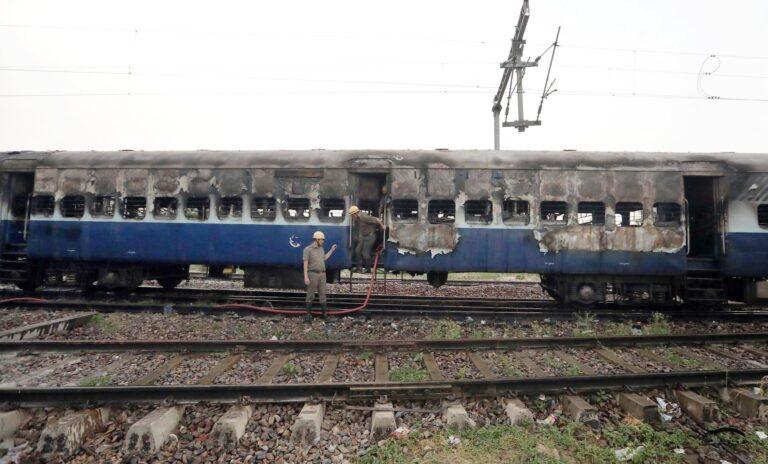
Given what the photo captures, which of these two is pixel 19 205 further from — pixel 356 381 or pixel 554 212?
pixel 554 212

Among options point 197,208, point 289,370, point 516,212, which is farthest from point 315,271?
point 516,212

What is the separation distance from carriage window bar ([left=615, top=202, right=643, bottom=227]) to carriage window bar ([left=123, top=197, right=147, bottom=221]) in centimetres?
1101

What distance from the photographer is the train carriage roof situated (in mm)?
8008

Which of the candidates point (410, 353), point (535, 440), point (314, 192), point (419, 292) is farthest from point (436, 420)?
point (419, 292)

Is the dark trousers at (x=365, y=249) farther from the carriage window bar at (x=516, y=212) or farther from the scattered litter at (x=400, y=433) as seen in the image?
the scattered litter at (x=400, y=433)

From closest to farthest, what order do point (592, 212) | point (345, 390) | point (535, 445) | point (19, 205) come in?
point (535, 445), point (345, 390), point (592, 212), point (19, 205)

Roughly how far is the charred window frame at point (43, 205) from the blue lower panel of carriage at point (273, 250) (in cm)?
23

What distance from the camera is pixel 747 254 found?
25.2 ft

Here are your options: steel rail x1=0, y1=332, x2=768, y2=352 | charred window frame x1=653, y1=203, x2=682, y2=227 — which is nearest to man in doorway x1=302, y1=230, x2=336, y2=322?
steel rail x1=0, y1=332, x2=768, y2=352

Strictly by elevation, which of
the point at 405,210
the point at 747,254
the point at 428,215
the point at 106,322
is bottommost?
the point at 106,322

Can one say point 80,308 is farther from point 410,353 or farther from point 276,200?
point 410,353

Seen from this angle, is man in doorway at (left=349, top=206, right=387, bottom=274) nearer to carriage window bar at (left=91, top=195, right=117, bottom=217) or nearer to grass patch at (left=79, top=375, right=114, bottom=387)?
grass patch at (left=79, top=375, right=114, bottom=387)

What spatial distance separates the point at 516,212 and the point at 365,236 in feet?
11.3

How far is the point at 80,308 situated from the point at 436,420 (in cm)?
833
